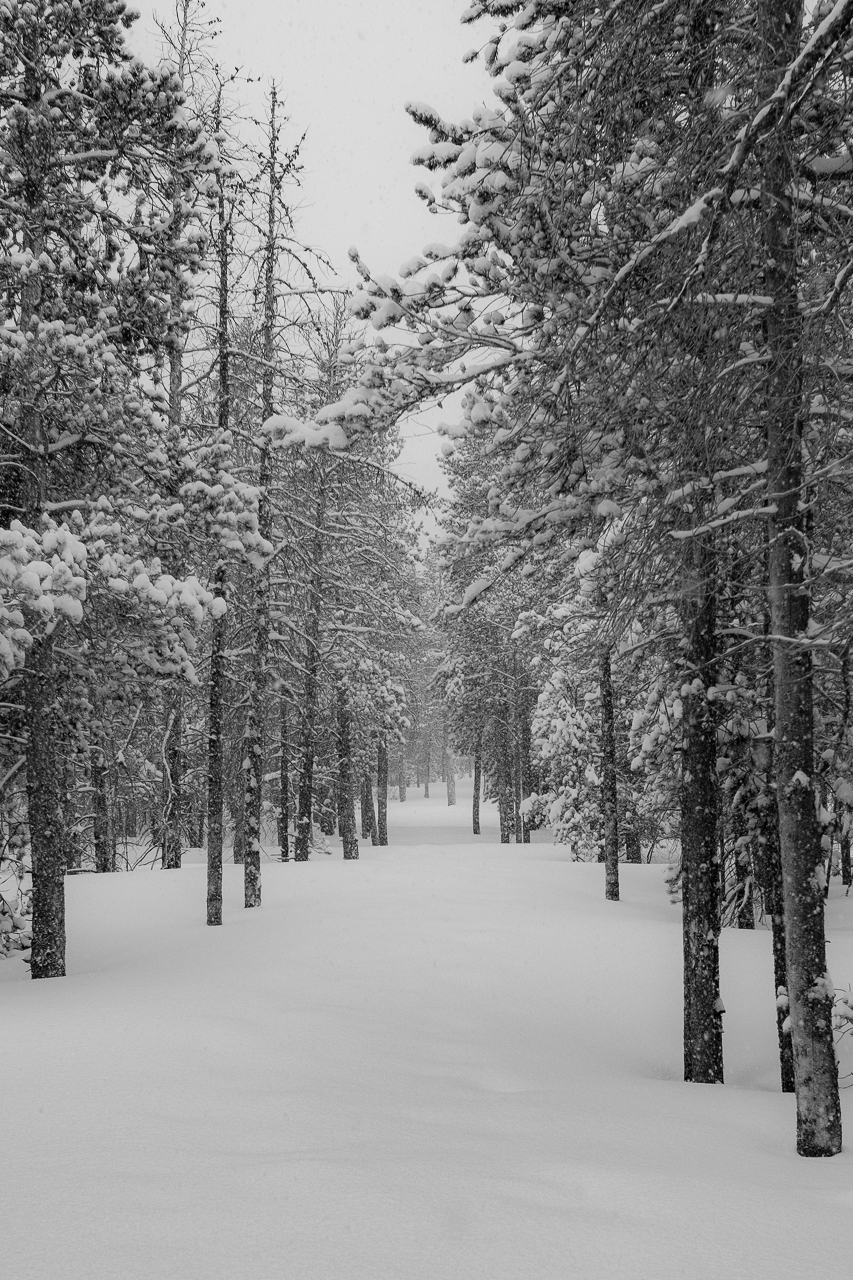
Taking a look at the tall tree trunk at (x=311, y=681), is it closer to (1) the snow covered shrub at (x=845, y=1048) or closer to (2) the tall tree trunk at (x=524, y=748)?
(2) the tall tree trunk at (x=524, y=748)

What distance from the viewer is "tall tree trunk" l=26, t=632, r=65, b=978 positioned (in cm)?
899

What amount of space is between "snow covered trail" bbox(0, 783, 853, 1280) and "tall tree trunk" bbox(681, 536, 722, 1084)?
1.71ft

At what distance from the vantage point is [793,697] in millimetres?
5445

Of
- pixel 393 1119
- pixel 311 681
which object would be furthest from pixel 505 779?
pixel 393 1119

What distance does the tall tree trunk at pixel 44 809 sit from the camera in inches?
354

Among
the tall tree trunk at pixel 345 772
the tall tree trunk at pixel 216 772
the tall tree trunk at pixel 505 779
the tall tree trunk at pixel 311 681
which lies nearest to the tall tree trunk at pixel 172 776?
the tall tree trunk at pixel 216 772

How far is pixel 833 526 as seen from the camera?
5.98 m

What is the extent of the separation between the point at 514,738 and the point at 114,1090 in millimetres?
25941

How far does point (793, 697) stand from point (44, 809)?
7.67 meters

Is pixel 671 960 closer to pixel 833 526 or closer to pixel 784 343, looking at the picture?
pixel 833 526

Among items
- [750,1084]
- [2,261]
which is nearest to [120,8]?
[2,261]

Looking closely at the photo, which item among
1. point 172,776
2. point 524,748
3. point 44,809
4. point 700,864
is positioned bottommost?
point 524,748

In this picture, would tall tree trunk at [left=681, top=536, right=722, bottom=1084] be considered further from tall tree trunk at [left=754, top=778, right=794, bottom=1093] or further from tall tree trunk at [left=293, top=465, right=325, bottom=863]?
tall tree trunk at [left=293, top=465, right=325, bottom=863]

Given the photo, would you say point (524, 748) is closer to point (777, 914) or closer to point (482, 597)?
point (482, 597)
